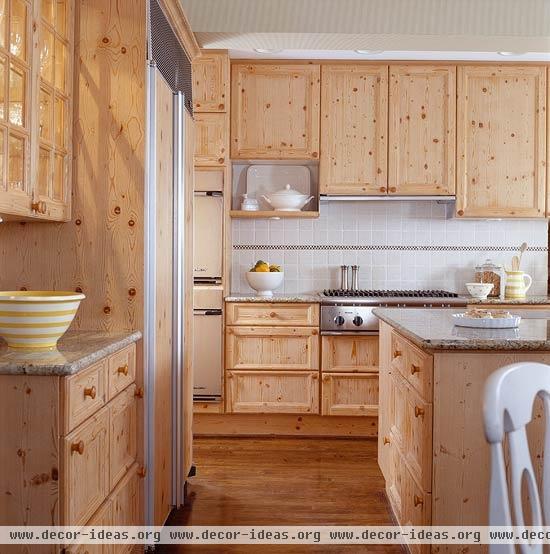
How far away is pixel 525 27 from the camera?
3.48 metres

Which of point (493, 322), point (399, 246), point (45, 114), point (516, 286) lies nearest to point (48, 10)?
point (45, 114)

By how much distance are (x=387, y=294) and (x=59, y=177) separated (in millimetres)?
2655

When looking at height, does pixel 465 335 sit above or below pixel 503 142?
below

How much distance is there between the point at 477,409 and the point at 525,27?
7.87ft

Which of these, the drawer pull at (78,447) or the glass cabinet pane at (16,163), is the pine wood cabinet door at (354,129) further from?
the drawer pull at (78,447)

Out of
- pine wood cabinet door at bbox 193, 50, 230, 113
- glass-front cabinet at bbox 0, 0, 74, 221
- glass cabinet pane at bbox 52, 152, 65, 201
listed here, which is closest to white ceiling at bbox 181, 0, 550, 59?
pine wood cabinet door at bbox 193, 50, 230, 113

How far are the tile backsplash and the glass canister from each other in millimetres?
182

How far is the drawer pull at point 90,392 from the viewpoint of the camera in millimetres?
1819

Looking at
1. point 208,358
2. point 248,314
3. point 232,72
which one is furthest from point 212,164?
point 208,358

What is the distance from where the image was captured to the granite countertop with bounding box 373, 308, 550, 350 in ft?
6.67

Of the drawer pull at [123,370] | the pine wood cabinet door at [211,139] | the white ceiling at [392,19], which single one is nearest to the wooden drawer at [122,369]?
the drawer pull at [123,370]

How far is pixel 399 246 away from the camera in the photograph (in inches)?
190

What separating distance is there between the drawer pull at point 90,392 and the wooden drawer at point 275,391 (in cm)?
233

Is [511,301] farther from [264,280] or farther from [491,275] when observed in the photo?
[264,280]
